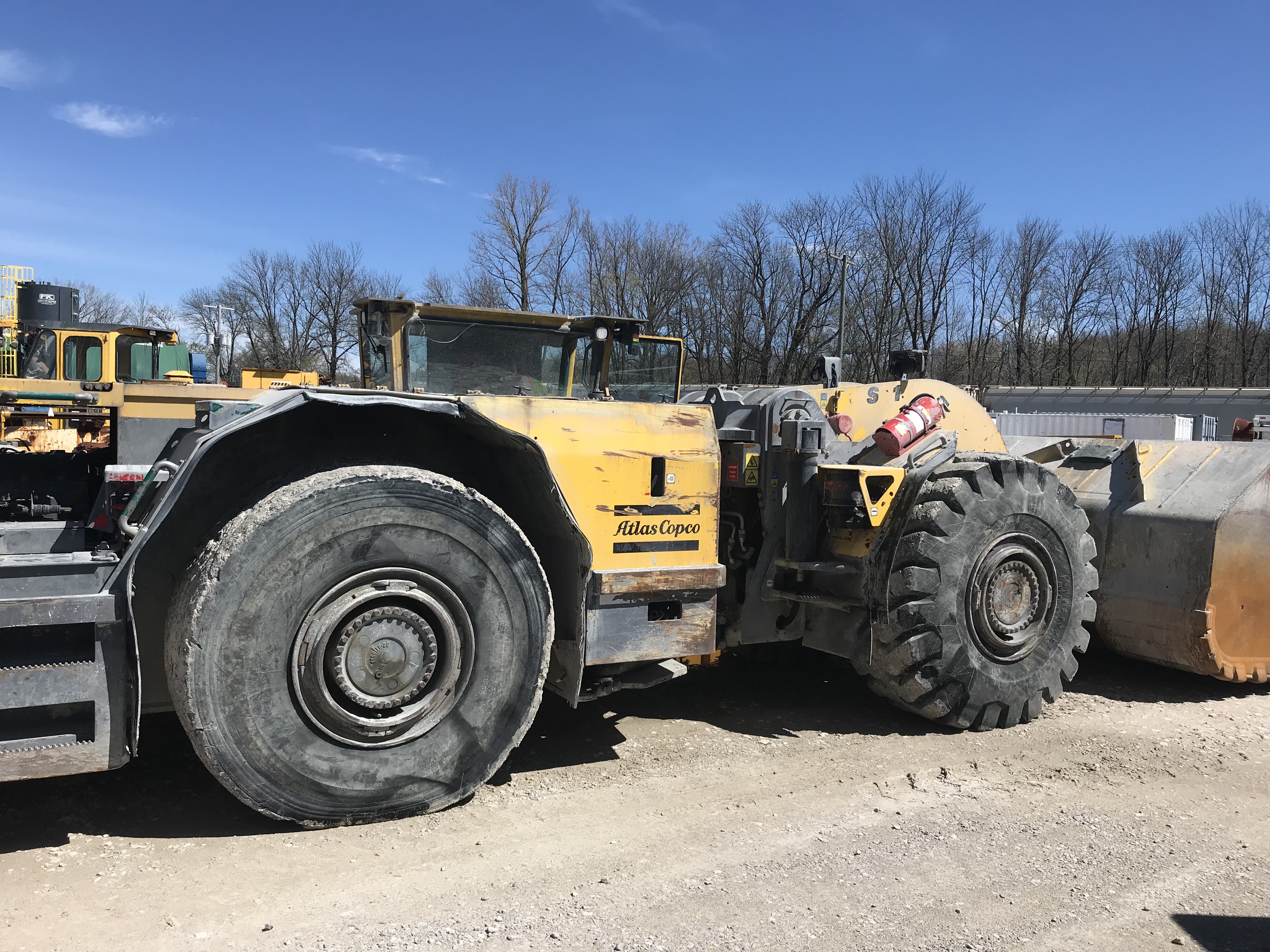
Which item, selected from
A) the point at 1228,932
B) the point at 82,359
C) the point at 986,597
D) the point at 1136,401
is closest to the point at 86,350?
the point at 82,359

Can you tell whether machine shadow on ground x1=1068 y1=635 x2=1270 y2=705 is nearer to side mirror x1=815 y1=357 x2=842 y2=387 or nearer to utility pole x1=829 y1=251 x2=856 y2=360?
side mirror x1=815 y1=357 x2=842 y2=387

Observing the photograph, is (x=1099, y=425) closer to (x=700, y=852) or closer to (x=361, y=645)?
(x=700, y=852)

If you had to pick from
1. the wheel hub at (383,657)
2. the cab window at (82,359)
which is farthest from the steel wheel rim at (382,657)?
the cab window at (82,359)

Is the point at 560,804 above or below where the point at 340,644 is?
below

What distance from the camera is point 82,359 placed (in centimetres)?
1215

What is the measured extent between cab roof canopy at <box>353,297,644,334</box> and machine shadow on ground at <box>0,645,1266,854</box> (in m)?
2.15

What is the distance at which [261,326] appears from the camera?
52594 millimetres

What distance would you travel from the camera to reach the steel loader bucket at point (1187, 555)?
5758 millimetres

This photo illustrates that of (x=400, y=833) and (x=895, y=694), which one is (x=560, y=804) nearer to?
(x=400, y=833)

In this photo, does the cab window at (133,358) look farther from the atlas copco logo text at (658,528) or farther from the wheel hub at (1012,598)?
the wheel hub at (1012,598)

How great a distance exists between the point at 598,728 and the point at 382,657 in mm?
1755

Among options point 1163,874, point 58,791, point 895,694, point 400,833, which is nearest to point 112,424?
Answer: point 58,791

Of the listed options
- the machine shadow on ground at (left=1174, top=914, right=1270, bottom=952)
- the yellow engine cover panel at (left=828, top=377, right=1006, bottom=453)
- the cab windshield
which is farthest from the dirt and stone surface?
the yellow engine cover panel at (left=828, top=377, right=1006, bottom=453)

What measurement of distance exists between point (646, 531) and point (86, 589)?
85.6 inches
